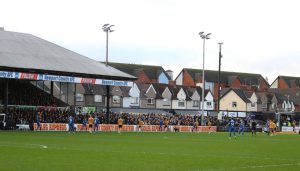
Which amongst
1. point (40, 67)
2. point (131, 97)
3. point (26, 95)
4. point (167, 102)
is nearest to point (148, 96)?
point (131, 97)

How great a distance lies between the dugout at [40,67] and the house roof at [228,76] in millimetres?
74700

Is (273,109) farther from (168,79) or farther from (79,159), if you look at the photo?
(79,159)

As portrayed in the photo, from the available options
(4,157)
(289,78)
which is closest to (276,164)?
(4,157)

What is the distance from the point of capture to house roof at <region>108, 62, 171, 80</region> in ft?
436

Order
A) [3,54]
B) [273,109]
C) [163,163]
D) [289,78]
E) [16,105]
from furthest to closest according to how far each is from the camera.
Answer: [289,78], [273,109], [16,105], [3,54], [163,163]

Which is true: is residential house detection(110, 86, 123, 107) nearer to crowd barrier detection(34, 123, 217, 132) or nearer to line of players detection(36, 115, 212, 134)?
crowd barrier detection(34, 123, 217, 132)

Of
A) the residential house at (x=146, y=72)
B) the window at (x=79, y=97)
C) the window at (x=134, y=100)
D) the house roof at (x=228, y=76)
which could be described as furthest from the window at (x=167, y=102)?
the house roof at (x=228, y=76)

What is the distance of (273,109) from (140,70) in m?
30.7

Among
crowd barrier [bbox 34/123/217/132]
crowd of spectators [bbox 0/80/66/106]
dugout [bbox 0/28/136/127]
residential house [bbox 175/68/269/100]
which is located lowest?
crowd barrier [bbox 34/123/217/132]

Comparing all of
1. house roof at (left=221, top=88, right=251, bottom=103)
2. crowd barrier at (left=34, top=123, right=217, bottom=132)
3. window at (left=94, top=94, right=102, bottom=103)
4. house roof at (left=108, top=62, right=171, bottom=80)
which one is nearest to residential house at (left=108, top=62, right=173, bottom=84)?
house roof at (left=108, top=62, right=171, bottom=80)

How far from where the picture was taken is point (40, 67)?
57.7 m

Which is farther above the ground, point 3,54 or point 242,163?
point 3,54

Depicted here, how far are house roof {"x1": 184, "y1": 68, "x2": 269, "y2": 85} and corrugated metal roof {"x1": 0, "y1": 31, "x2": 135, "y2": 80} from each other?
247 feet

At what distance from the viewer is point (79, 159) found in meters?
22.4
